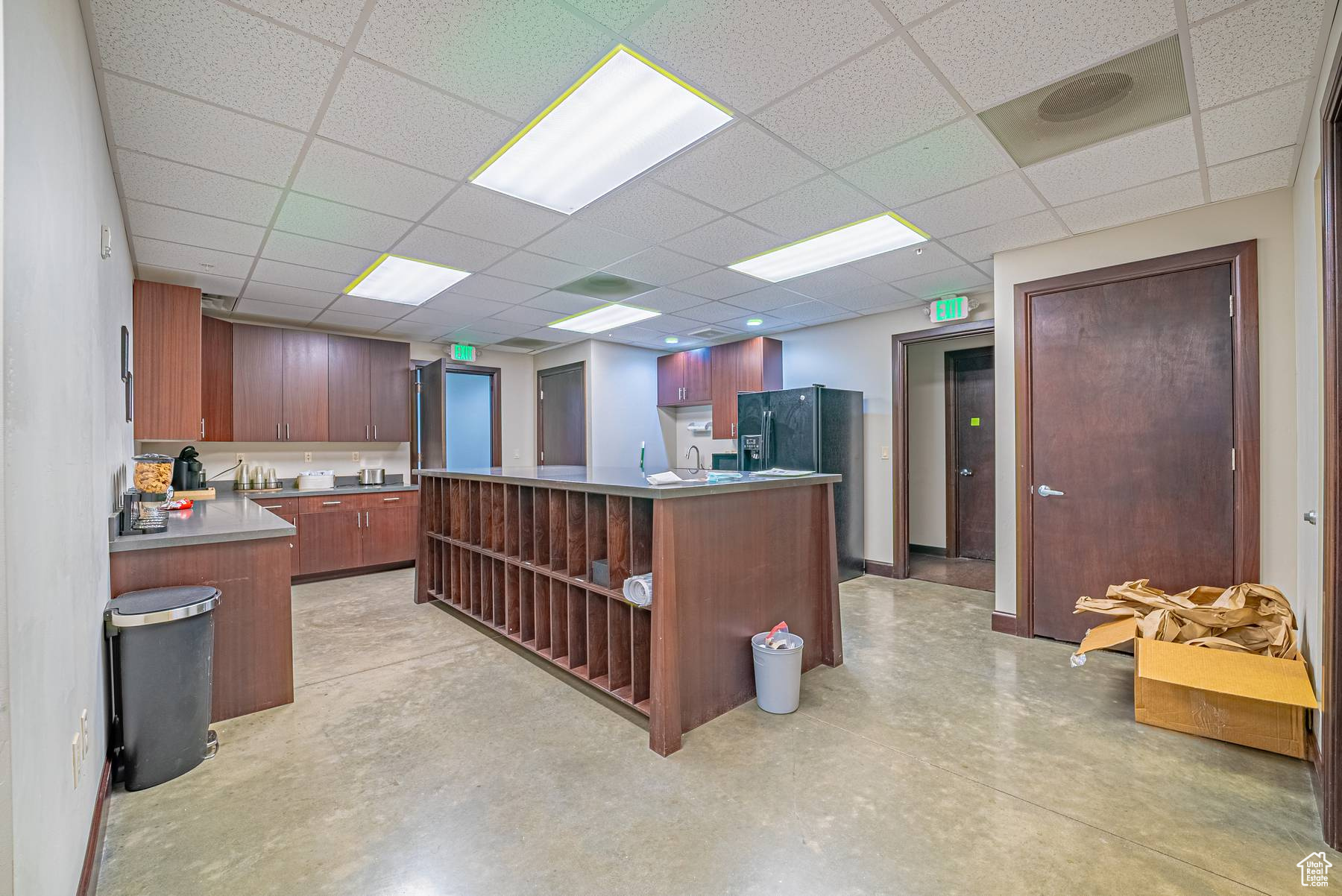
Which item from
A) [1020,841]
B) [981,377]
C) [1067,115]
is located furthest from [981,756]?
[981,377]

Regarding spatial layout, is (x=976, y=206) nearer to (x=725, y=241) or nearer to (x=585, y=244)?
(x=725, y=241)

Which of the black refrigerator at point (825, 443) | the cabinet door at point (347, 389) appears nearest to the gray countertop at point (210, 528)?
the cabinet door at point (347, 389)

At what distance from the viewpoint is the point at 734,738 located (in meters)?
2.44

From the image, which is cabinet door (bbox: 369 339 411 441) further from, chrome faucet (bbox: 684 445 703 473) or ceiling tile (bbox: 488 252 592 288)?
chrome faucet (bbox: 684 445 703 473)

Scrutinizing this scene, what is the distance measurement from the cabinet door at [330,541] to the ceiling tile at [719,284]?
13.1ft

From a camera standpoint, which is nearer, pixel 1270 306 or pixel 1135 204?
pixel 1270 306

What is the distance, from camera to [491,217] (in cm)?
326

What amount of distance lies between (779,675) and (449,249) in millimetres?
3297

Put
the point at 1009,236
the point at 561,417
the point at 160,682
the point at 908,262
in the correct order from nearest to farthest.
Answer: the point at 160,682
the point at 1009,236
the point at 908,262
the point at 561,417

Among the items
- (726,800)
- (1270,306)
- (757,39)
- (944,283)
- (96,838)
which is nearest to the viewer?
(96,838)

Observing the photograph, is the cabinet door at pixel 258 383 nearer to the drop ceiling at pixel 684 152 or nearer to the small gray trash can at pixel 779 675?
the drop ceiling at pixel 684 152

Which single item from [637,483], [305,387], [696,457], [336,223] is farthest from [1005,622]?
[305,387]

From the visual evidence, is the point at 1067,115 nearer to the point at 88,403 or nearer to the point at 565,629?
the point at 565,629

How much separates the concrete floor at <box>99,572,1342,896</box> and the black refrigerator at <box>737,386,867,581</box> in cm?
246
